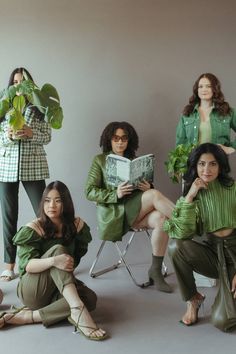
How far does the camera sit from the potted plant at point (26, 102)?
2604 mm

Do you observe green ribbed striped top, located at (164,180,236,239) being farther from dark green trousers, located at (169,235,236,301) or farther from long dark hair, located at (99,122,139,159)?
long dark hair, located at (99,122,139,159)

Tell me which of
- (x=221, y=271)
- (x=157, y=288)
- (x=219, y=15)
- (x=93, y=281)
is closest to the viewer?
(x=221, y=271)

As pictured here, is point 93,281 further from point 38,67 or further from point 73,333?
point 38,67

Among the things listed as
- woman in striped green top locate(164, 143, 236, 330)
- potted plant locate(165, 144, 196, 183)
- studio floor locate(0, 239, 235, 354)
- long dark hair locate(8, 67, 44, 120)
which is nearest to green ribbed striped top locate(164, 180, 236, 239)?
woman in striped green top locate(164, 143, 236, 330)

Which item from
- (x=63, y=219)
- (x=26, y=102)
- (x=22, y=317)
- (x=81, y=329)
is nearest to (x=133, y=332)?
(x=81, y=329)

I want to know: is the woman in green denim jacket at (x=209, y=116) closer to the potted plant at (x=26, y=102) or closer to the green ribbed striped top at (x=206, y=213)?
the green ribbed striped top at (x=206, y=213)

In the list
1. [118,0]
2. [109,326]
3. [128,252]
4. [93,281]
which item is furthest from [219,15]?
[109,326]

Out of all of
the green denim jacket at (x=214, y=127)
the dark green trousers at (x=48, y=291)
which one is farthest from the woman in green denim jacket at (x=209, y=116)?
the dark green trousers at (x=48, y=291)

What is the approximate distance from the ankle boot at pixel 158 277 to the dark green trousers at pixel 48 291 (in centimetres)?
63

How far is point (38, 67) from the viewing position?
11.1 ft

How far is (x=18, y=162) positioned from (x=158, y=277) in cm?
113

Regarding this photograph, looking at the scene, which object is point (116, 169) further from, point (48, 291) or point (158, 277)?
point (48, 291)

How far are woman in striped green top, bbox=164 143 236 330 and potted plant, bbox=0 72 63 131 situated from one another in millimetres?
938

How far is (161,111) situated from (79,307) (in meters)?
1.78
